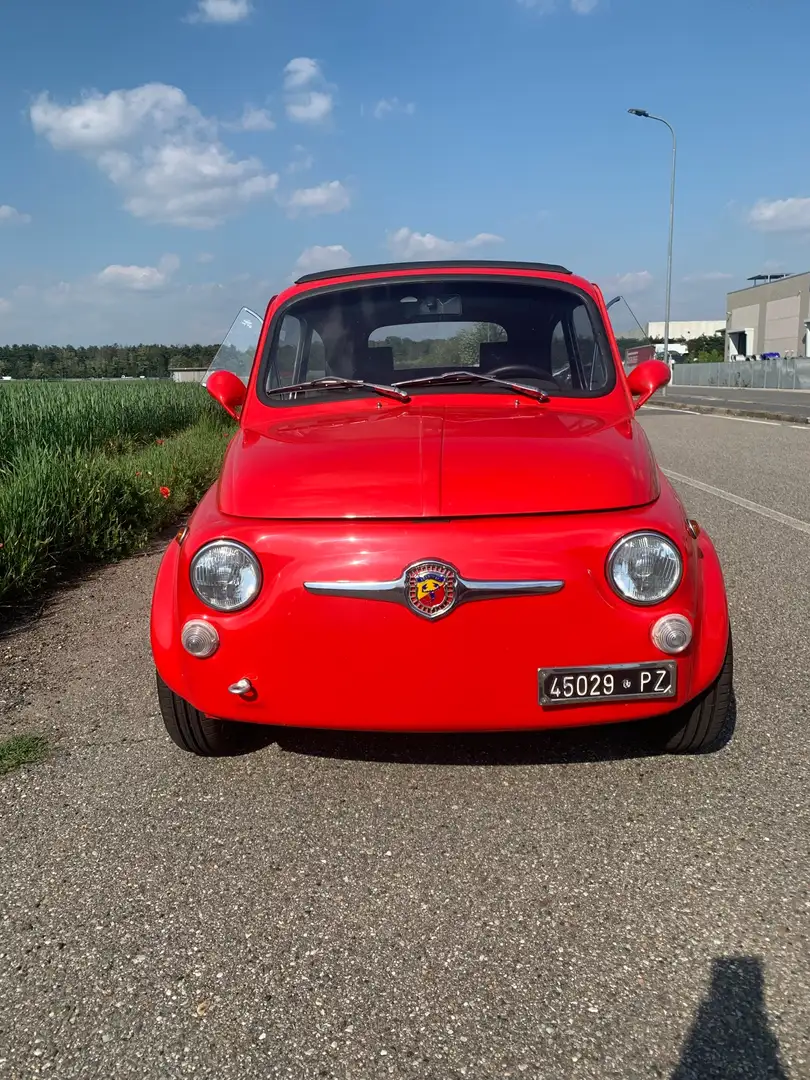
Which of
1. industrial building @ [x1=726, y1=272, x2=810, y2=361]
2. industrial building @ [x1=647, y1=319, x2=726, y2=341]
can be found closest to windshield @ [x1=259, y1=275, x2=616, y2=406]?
industrial building @ [x1=726, y1=272, x2=810, y2=361]

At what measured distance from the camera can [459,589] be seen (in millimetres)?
2385

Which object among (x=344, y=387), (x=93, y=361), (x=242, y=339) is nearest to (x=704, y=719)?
(x=344, y=387)

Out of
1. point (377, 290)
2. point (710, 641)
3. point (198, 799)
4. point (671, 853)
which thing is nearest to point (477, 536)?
point (710, 641)

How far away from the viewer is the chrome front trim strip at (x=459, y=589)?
2383mm

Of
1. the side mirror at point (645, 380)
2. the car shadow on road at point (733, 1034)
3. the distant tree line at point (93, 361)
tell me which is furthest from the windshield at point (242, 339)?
the distant tree line at point (93, 361)

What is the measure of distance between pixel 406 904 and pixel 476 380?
81.4 inches

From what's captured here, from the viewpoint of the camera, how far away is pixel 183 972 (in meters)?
1.98

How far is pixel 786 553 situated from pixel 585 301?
293cm

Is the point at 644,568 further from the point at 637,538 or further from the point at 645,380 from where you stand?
the point at 645,380

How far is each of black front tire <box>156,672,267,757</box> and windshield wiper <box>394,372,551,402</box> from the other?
1.49m

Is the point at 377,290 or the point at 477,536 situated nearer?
the point at 477,536

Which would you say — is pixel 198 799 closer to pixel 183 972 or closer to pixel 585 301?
pixel 183 972

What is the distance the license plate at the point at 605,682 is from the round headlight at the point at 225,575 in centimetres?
85

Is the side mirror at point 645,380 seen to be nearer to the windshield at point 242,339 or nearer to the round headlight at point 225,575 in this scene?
the round headlight at point 225,575
